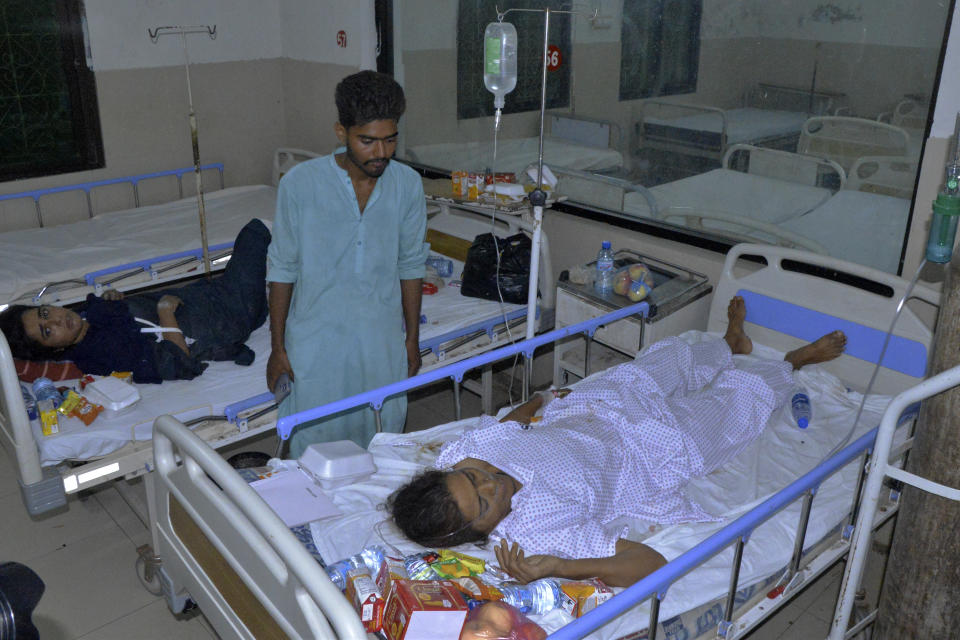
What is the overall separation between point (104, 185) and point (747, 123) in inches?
157

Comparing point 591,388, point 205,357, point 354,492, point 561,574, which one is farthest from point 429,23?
point 561,574

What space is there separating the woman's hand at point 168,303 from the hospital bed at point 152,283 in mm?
295

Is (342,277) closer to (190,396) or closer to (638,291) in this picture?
(190,396)

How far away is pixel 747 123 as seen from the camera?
11.6 feet

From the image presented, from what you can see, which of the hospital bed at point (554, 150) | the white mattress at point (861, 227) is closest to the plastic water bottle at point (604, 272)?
the hospital bed at point (554, 150)

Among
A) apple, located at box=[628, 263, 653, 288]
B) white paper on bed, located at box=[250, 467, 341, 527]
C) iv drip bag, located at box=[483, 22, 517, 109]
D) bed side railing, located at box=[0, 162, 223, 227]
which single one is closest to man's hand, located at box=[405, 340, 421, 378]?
white paper on bed, located at box=[250, 467, 341, 527]

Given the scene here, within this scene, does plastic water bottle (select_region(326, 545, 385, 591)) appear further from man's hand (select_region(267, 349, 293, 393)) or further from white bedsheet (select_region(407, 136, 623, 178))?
white bedsheet (select_region(407, 136, 623, 178))

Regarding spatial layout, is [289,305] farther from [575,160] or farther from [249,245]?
[575,160]

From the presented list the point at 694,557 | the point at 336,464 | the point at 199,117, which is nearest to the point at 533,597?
the point at 694,557

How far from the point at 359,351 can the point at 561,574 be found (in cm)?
109

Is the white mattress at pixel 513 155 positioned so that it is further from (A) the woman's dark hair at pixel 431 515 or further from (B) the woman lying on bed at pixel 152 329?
(A) the woman's dark hair at pixel 431 515

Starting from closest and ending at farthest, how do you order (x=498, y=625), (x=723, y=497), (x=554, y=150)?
(x=498, y=625) → (x=723, y=497) → (x=554, y=150)

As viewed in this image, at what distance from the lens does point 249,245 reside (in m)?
3.79

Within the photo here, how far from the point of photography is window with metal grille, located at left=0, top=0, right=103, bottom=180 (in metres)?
4.82
